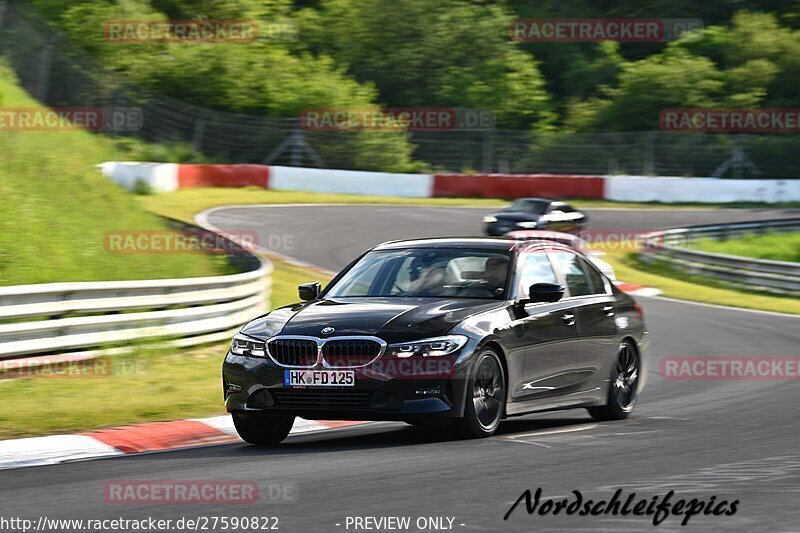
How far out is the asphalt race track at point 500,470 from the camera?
6.06 meters

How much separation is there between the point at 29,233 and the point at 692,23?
53.6 metres

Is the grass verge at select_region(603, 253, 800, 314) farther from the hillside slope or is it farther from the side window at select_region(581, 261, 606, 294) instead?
the side window at select_region(581, 261, 606, 294)

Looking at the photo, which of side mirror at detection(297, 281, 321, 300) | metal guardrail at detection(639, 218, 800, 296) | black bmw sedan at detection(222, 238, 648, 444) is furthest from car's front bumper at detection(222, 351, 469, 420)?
metal guardrail at detection(639, 218, 800, 296)

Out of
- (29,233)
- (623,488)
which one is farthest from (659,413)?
(29,233)

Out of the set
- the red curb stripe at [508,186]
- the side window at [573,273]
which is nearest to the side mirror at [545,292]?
the side window at [573,273]

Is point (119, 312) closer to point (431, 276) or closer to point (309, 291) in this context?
point (309, 291)

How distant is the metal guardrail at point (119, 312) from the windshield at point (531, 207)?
16.3 metres

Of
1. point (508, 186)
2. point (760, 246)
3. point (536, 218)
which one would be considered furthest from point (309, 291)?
point (508, 186)

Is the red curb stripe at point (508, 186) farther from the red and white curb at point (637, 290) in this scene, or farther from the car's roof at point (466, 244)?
the car's roof at point (466, 244)

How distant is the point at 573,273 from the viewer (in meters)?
10.5

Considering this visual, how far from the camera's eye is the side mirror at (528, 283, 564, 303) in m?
9.29

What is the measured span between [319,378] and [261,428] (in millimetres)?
833

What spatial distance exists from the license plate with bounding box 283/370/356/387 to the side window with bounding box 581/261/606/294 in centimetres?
303

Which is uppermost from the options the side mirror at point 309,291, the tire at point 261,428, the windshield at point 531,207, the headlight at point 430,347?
the side mirror at point 309,291
